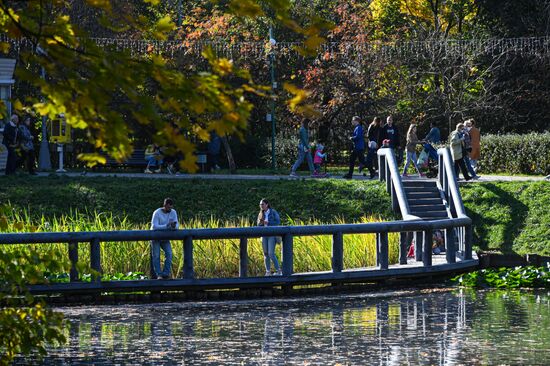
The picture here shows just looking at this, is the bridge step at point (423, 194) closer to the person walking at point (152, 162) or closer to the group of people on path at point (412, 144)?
the group of people on path at point (412, 144)

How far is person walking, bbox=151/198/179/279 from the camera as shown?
2139cm

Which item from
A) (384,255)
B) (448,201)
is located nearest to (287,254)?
(384,255)

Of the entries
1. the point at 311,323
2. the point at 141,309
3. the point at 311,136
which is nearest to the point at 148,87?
the point at 311,136

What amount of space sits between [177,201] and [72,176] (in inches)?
156

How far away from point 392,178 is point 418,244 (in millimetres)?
6510

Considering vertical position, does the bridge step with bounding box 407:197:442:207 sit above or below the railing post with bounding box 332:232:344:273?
above

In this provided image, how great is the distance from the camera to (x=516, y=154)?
39.0 metres

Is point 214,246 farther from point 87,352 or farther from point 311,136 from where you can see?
point 311,136

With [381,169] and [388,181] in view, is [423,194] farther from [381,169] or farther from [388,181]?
[381,169]

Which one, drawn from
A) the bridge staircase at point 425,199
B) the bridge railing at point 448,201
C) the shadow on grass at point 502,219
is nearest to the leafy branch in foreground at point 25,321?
the bridge railing at point 448,201

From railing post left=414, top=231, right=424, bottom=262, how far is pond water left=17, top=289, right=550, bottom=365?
2.90 m

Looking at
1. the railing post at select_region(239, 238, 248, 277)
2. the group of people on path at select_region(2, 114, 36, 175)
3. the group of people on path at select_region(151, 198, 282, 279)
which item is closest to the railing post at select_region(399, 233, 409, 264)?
the group of people on path at select_region(151, 198, 282, 279)

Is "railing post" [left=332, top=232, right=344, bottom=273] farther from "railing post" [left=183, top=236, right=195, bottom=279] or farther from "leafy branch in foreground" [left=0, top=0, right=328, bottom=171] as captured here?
"leafy branch in foreground" [left=0, top=0, right=328, bottom=171]

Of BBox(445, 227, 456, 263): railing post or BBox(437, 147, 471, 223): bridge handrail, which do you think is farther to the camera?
BBox(437, 147, 471, 223): bridge handrail
